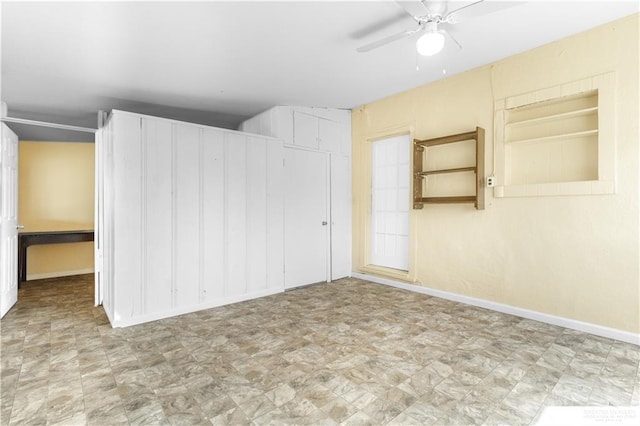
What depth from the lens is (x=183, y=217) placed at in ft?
12.0

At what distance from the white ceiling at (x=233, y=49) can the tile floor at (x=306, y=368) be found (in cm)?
252

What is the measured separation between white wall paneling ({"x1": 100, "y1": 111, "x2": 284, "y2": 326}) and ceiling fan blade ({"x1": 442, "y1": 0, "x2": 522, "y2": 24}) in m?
2.72

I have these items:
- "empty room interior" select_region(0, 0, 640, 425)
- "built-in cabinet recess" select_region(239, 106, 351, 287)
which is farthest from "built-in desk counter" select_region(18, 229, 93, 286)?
"built-in cabinet recess" select_region(239, 106, 351, 287)

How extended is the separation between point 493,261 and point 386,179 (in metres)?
1.94

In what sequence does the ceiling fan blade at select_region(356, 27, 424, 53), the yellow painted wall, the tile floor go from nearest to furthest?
the tile floor → the ceiling fan blade at select_region(356, 27, 424, 53) → the yellow painted wall

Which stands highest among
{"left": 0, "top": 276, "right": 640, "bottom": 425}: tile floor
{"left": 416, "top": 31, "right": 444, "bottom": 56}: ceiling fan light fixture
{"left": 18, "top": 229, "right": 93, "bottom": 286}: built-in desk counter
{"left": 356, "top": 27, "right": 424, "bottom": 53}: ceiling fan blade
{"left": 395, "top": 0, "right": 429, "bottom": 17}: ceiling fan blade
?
{"left": 395, "top": 0, "right": 429, "bottom": 17}: ceiling fan blade

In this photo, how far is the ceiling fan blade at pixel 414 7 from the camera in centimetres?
206

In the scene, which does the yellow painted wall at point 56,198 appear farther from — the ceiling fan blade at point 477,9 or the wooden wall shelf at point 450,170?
the ceiling fan blade at point 477,9

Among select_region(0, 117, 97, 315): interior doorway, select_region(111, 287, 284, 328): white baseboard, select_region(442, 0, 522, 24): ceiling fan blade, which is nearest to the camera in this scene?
select_region(442, 0, 522, 24): ceiling fan blade

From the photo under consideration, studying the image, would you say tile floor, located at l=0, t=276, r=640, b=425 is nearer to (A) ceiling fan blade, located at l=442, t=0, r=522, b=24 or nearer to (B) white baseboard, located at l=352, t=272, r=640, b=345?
(B) white baseboard, located at l=352, t=272, r=640, b=345

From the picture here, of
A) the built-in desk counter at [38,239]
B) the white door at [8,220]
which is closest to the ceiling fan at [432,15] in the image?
the white door at [8,220]

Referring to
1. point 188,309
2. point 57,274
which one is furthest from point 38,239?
point 188,309

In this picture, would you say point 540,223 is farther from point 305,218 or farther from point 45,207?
point 45,207

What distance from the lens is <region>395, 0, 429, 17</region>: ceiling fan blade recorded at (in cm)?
206
